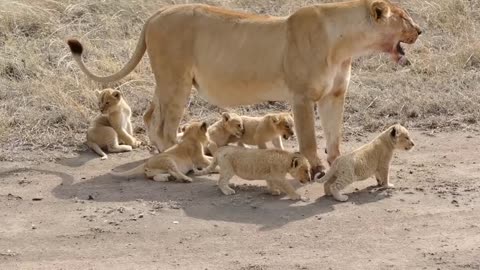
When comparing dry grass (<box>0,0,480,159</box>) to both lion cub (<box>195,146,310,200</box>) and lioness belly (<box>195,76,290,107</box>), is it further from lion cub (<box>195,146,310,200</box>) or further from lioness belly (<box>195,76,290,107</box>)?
lion cub (<box>195,146,310,200</box>)

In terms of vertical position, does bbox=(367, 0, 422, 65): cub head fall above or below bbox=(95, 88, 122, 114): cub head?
above

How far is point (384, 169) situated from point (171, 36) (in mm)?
2042

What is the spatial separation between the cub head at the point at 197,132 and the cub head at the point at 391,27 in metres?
1.53

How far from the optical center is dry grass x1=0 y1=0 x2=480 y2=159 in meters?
9.92

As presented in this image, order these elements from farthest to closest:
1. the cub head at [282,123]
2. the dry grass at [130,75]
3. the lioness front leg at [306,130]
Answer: the dry grass at [130,75], the cub head at [282,123], the lioness front leg at [306,130]

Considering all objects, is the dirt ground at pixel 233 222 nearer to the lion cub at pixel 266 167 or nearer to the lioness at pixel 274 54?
the lion cub at pixel 266 167

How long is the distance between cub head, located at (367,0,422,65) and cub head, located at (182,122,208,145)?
1526 millimetres

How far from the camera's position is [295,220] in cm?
739

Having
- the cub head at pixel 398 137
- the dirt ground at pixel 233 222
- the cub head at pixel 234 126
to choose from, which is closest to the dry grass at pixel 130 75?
the dirt ground at pixel 233 222

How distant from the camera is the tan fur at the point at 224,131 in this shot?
8.96m

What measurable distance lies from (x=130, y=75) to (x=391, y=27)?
11.4 ft

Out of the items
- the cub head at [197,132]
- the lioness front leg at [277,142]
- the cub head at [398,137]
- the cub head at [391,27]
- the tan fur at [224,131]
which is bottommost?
the lioness front leg at [277,142]

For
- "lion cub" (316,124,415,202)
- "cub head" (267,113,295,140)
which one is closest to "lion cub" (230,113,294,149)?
"cub head" (267,113,295,140)

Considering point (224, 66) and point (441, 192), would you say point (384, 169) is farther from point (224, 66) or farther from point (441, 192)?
point (224, 66)
